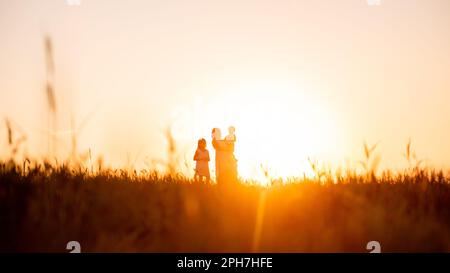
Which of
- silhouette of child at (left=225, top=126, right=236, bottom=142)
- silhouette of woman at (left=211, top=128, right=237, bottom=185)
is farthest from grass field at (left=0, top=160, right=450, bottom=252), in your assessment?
silhouette of child at (left=225, top=126, right=236, bottom=142)

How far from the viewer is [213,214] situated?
4.95m

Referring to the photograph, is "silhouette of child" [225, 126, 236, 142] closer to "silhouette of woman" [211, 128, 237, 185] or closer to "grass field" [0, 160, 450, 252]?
"silhouette of woman" [211, 128, 237, 185]

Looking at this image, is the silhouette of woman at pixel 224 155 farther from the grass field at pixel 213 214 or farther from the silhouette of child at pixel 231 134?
the grass field at pixel 213 214

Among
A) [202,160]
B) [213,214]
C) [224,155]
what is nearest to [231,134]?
[224,155]

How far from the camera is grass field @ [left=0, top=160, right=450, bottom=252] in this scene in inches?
168

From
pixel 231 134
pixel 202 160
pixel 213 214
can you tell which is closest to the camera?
pixel 213 214

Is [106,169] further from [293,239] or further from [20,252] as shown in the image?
[293,239]

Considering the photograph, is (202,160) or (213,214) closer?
(213,214)

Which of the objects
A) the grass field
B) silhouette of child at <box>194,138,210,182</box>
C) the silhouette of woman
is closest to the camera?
the grass field

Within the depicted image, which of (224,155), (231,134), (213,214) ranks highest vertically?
(231,134)

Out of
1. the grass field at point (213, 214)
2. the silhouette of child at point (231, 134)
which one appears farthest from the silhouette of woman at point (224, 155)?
the grass field at point (213, 214)

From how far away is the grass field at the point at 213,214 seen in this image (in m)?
4.26

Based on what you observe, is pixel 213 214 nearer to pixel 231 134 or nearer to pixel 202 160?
pixel 231 134
